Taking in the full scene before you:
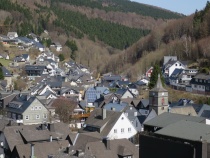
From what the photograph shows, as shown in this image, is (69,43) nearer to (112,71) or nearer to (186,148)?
(112,71)

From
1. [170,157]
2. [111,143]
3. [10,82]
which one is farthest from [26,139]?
[10,82]

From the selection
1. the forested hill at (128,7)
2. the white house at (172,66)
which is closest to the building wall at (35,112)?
the white house at (172,66)

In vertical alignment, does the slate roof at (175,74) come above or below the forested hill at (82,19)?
below

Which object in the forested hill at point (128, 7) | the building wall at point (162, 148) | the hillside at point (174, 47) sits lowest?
the building wall at point (162, 148)

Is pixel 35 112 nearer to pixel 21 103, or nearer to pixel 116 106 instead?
pixel 21 103

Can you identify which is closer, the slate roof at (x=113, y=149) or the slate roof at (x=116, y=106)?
the slate roof at (x=113, y=149)

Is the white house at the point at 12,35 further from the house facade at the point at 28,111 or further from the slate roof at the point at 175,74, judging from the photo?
the house facade at the point at 28,111

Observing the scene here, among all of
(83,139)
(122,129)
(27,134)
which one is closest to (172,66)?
(122,129)
